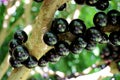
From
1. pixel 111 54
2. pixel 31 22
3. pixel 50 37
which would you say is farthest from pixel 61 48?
pixel 31 22

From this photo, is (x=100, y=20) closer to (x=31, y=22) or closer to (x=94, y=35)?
(x=94, y=35)

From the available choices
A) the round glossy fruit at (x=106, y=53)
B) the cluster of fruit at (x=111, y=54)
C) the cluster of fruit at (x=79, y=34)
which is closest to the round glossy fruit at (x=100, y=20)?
the cluster of fruit at (x=79, y=34)

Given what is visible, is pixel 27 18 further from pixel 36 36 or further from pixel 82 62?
pixel 36 36

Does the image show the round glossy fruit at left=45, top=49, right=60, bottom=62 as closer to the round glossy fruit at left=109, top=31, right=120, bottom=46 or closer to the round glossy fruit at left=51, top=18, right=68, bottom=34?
the round glossy fruit at left=51, top=18, right=68, bottom=34

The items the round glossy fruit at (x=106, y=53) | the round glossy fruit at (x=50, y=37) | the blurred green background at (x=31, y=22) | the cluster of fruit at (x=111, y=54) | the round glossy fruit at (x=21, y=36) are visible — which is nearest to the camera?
the round glossy fruit at (x=50, y=37)

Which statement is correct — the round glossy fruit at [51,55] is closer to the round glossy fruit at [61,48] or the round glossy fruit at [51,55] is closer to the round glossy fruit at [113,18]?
the round glossy fruit at [61,48]

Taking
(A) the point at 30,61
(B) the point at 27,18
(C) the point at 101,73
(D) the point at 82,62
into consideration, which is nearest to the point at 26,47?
(A) the point at 30,61
